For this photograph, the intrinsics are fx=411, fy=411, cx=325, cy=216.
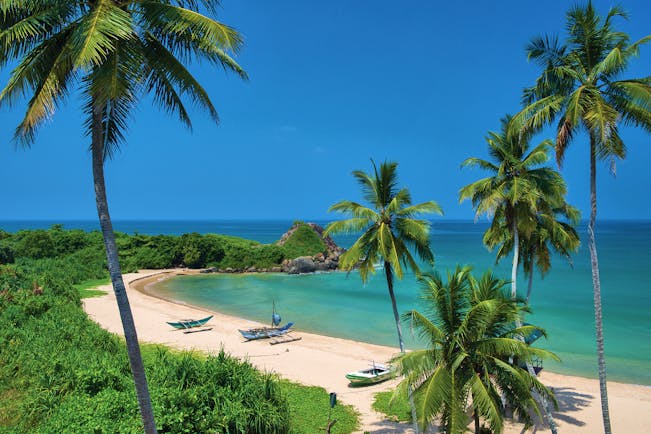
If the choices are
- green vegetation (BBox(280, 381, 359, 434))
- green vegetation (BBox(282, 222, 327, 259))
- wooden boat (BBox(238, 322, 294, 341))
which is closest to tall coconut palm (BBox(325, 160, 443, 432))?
green vegetation (BBox(280, 381, 359, 434))

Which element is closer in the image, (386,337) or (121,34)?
(121,34)

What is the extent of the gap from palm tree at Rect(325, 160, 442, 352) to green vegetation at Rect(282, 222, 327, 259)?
186ft

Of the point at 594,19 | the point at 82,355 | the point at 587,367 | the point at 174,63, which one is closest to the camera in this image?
the point at 174,63

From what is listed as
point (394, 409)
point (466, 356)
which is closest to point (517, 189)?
point (466, 356)

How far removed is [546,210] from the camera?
15.5 meters

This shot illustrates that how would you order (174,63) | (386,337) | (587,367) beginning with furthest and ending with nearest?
(386,337) → (587,367) → (174,63)

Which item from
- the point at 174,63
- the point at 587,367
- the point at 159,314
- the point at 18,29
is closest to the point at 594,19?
the point at 174,63

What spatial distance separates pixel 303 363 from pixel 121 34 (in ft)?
60.4

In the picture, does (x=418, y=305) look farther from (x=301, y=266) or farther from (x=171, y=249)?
(x=171, y=249)

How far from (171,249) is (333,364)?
2042 inches

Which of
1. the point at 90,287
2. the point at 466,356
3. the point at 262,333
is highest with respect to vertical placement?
the point at 466,356

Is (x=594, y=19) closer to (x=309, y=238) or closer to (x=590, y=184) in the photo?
(x=590, y=184)

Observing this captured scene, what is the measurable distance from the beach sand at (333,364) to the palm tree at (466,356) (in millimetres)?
4846

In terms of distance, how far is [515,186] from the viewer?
13.9m
